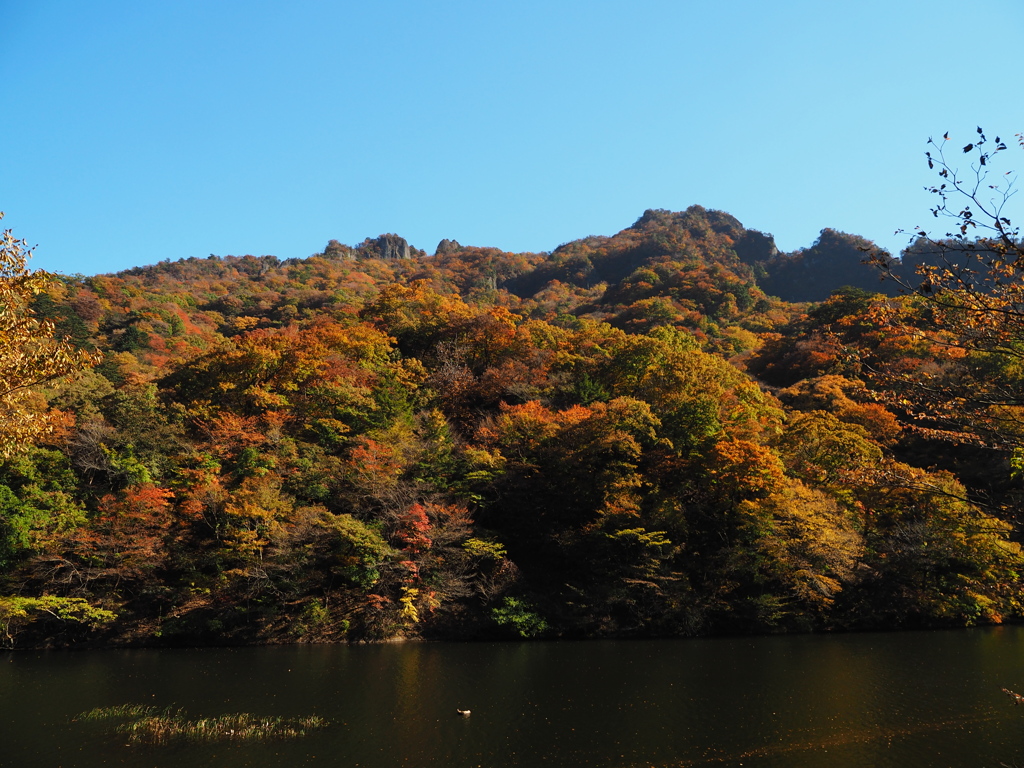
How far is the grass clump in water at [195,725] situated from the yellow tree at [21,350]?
670 cm

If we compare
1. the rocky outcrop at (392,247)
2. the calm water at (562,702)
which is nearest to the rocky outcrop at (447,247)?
the rocky outcrop at (392,247)

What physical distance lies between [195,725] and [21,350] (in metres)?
8.61

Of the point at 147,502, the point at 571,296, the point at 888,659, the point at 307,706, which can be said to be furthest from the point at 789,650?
the point at 571,296

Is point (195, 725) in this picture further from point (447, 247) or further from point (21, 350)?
point (447, 247)

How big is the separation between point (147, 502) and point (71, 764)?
16.4 meters

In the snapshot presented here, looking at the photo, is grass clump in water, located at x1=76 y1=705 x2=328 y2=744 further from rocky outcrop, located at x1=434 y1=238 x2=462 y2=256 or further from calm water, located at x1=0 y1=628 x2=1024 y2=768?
rocky outcrop, located at x1=434 y1=238 x2=462 y2=256

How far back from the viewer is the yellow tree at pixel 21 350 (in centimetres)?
910

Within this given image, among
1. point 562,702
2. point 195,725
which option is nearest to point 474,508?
point 562,702

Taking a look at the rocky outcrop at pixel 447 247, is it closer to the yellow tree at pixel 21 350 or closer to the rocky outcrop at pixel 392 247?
the rocky outcrop at pixel 392 247

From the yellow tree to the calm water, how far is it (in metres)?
6.17

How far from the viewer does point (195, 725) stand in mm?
13328

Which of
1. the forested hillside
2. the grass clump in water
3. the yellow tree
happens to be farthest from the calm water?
the yellow tree

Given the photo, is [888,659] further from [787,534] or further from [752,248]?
[752,248]

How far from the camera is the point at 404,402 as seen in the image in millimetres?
34125
